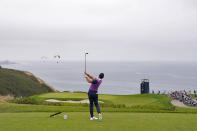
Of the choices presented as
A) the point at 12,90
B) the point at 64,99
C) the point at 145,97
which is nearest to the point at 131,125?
the point at 64,99

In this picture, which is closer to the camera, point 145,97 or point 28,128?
point 28,128

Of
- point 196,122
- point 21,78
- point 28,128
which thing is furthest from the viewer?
point 21,78

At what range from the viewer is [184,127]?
898 centimetres

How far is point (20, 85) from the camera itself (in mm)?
55625

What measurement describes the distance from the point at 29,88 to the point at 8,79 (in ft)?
20.7

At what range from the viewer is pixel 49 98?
25.6 meters

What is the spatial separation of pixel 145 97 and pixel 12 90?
34.2 m

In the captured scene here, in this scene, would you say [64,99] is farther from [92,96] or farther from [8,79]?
[8,79]

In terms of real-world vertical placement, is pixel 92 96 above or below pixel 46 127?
A: above

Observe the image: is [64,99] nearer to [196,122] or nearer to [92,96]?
[92,96]

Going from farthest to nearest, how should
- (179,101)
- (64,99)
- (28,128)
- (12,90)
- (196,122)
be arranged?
(12,90) → (179,101) → (64,99) → (196,122) → (28,128)

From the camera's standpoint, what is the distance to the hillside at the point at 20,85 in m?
51.3

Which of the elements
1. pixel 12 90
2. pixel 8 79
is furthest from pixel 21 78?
pixel 12 90

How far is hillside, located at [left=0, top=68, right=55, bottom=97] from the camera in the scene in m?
51.3
